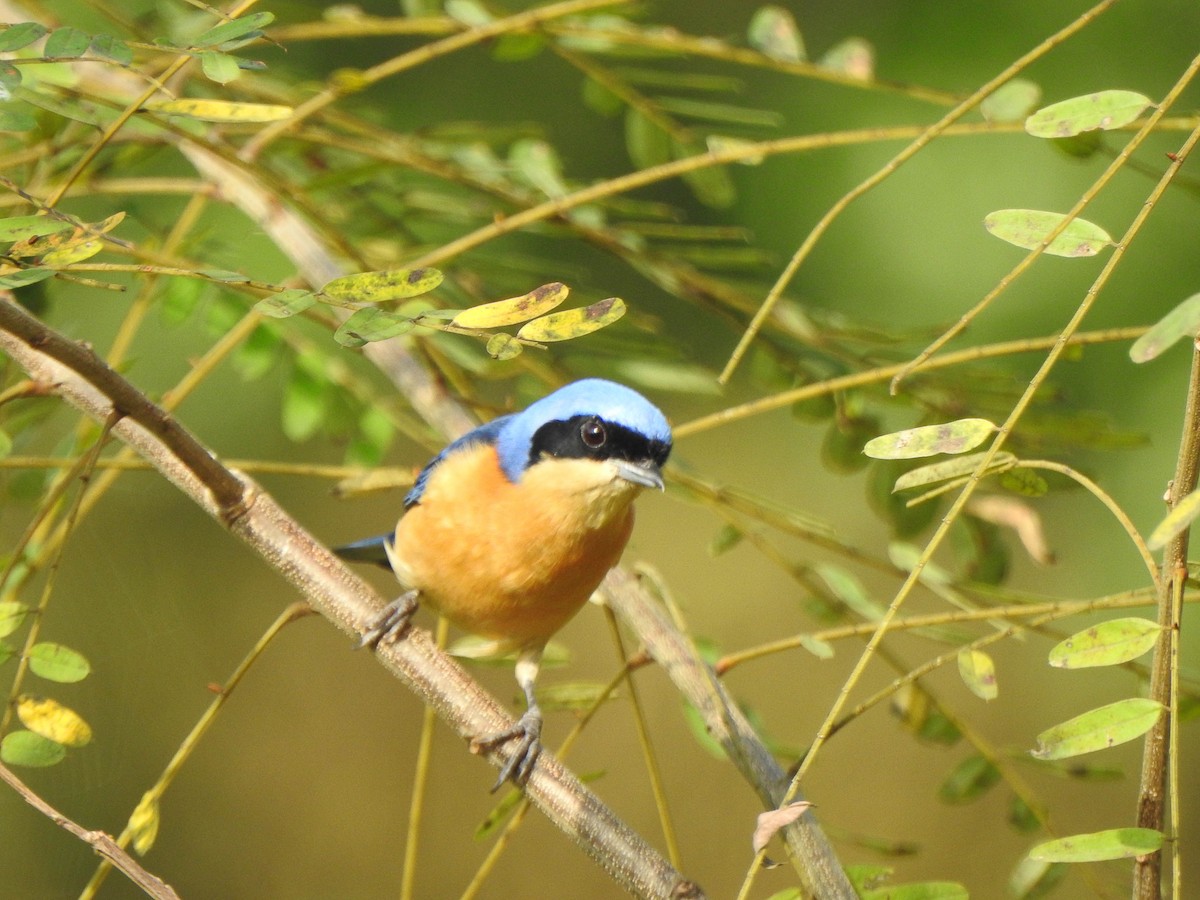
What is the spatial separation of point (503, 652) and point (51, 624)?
2.06 metres

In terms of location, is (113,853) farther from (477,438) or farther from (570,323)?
(477,438)

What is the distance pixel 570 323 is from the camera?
4.27 ft

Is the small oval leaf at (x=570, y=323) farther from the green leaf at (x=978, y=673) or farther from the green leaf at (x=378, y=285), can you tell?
the green leaf at (x=978, y=673)

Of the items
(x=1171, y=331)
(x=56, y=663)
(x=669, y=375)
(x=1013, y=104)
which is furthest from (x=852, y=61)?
(x=56, y=663)

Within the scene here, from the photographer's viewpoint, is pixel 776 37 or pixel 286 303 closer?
pixel 286 303

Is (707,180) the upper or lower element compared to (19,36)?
lower

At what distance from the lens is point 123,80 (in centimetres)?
237

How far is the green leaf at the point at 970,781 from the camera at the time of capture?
2.04m

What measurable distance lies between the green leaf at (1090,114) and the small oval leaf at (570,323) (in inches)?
18.7

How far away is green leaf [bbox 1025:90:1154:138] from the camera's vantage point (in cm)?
128

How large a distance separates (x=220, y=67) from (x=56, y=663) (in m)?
0.74

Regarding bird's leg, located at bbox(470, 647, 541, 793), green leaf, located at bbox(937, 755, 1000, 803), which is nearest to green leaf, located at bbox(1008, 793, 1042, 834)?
green leaf, located at bbox(937, 755, 1000, 803)

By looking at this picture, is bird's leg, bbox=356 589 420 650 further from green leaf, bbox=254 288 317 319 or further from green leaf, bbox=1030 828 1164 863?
green leaf, bbox=1030 828 1164 863

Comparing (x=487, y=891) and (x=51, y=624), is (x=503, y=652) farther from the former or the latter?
(x=487, y=891)
